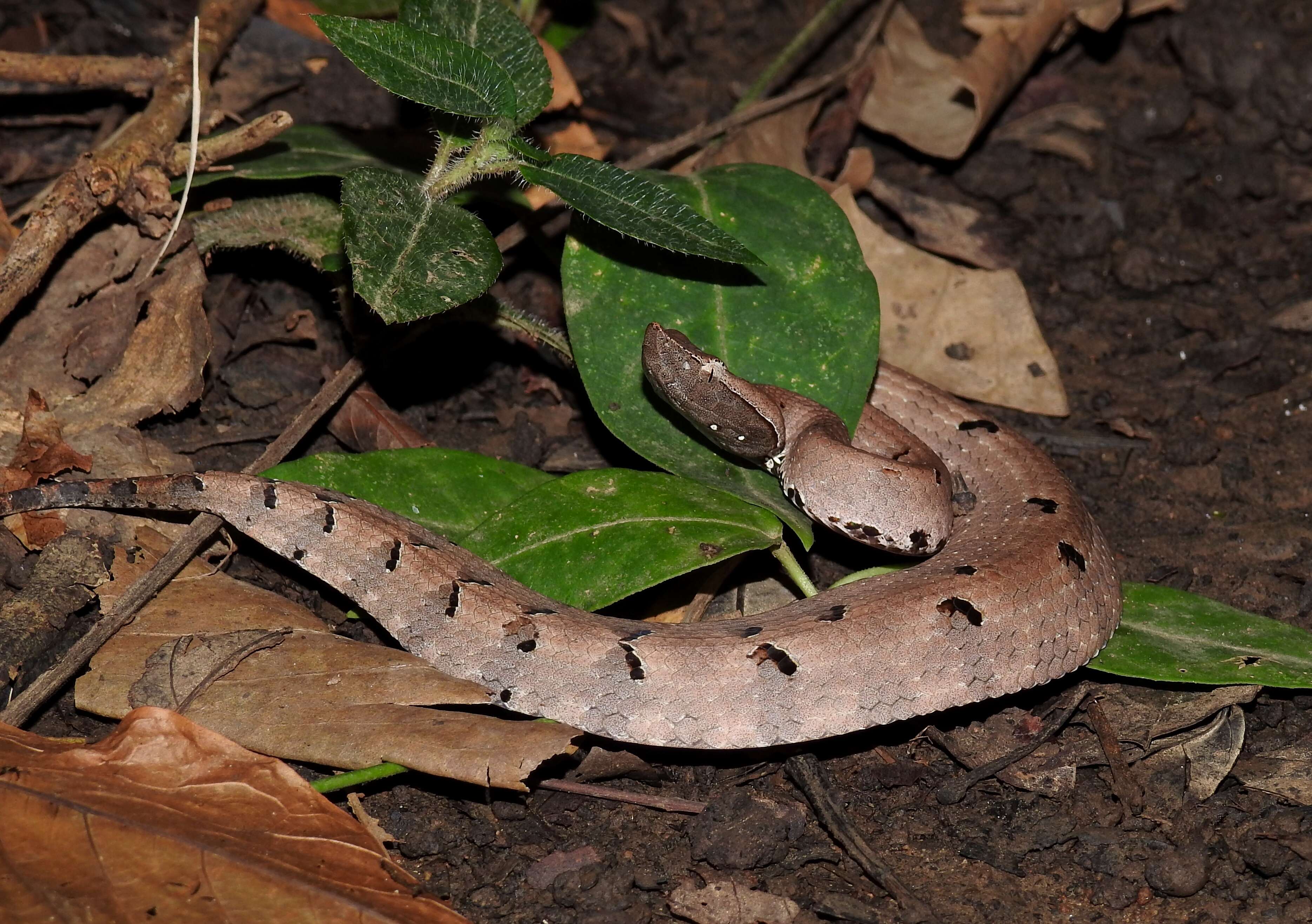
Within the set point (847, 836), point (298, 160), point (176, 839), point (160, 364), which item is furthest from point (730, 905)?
point (298, 160)

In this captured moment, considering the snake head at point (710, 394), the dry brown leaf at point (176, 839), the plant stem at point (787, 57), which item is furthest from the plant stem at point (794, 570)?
the plant stem at point (787, 57)

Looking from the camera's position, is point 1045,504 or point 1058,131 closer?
point 1045,504

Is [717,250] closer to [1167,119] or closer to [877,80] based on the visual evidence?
[877,80]

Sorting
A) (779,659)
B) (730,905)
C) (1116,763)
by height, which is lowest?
(730,905)

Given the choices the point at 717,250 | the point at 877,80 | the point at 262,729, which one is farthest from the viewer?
the point at 877,80

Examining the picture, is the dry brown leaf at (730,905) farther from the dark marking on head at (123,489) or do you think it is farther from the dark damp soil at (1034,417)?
the dark marking on head at (123,489)

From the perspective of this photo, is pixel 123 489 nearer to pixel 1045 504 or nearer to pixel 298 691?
pixel 298 691

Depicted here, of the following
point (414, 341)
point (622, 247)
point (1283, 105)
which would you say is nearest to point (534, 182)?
point (622, 247)
